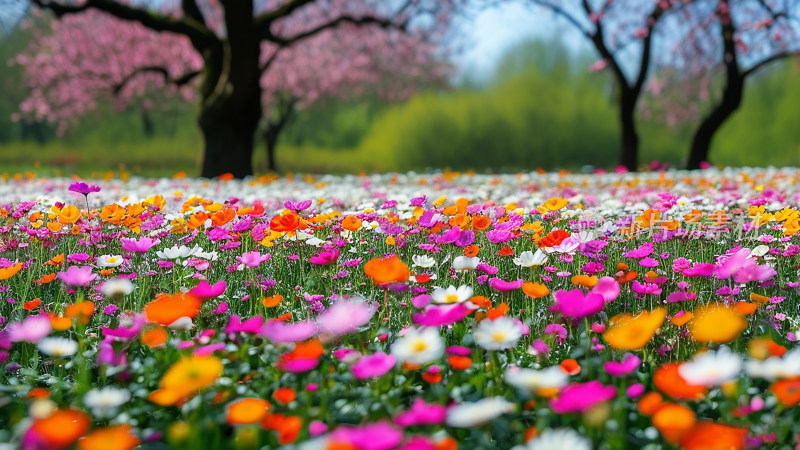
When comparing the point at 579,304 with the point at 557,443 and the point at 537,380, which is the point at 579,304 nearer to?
the point at 537,380

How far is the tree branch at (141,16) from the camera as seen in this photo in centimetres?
1073

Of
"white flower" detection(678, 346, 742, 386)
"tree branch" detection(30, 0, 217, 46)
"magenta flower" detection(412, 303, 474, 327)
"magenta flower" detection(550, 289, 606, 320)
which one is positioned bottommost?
"white flower" detection(678, 346, 742, 386)

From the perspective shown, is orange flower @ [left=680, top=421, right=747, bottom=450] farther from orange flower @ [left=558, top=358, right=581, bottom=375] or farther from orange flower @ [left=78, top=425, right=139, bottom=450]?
orange flower @ [left=78, top=425, right=139, bottom=450]

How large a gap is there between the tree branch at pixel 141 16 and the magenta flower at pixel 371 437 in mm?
11464

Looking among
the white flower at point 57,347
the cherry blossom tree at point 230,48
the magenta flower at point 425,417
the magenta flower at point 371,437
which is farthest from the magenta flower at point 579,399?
the cherry blossom tree at point 230,48

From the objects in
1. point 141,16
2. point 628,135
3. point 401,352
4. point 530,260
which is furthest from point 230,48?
point 401,352

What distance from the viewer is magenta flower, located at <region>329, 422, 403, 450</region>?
101 centimetres

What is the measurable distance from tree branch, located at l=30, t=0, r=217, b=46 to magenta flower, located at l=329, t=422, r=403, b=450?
451 inches

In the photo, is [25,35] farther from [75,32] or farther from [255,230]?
[255,230]

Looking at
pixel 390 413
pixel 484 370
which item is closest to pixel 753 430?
pixel 484 370

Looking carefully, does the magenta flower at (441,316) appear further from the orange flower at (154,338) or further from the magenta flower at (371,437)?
the orange flower at (154,338)

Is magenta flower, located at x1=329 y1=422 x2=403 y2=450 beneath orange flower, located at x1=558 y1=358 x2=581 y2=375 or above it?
above

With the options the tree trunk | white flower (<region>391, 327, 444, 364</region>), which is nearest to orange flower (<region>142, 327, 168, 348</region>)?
white flower (<region>391, 327, 444, 364</region>)

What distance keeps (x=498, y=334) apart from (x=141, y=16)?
11.1 metres
